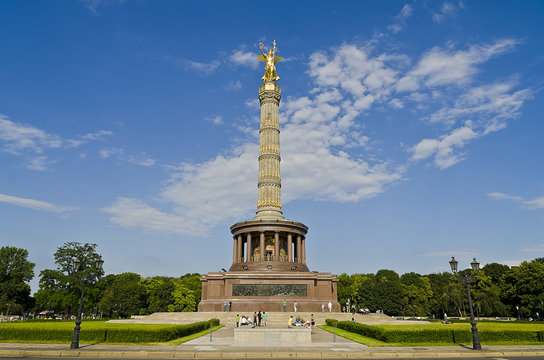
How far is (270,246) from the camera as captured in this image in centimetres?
4341

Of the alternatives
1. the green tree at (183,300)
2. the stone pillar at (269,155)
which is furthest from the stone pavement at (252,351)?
the green tree at (183,300)

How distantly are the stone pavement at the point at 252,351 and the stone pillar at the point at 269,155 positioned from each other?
93.1ft

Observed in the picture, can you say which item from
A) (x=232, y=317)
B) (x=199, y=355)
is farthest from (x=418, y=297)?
(x=199, y=355)

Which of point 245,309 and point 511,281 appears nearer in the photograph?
point 245,309

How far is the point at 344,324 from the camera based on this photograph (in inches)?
962

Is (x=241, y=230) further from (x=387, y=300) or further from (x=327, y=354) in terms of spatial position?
(x=387, y=300)

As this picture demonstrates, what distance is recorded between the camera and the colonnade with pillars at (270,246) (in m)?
42.2

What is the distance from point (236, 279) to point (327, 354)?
23.1 metres

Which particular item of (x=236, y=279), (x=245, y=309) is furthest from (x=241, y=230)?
(x=245, y=309)

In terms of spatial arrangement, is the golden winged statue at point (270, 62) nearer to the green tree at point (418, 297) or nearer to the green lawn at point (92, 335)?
the green lawn at point (92, 335)

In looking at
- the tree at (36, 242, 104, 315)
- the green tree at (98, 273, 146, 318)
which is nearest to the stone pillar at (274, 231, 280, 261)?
the tree at (36, 242, 104, 315)

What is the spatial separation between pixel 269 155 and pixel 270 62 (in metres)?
14.9

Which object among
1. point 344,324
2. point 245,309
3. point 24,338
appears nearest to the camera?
point 24,338

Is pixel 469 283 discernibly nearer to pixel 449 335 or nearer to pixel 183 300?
pixel 449 335
